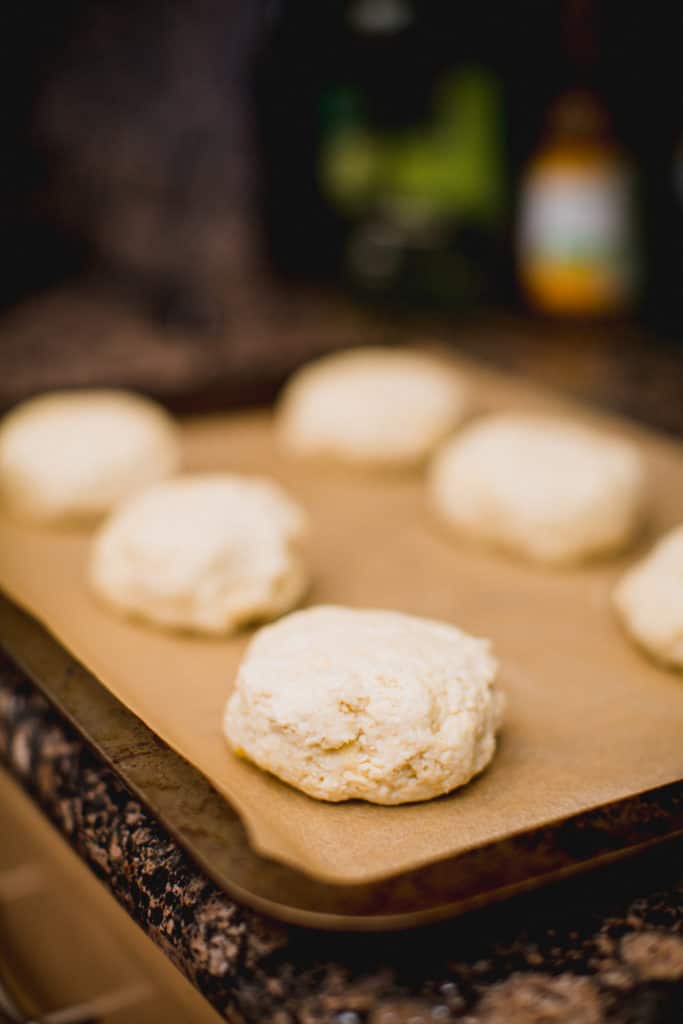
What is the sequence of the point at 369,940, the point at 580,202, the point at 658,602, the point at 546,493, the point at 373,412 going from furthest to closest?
the point at 580,202 → the point at 373,412 → the point at 546,493 → the point at 658,602 → the point at 369,940

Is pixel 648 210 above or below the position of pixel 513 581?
above

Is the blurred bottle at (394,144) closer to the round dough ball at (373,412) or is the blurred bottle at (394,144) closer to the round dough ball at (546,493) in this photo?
the round dough ball at (373,412)

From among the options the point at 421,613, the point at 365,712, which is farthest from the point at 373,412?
the point at 365,712

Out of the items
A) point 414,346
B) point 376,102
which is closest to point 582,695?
point 414,346

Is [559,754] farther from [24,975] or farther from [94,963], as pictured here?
[24,975]

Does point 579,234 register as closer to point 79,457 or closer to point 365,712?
point 79,457

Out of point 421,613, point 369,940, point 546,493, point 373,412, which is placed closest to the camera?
point 369,940
